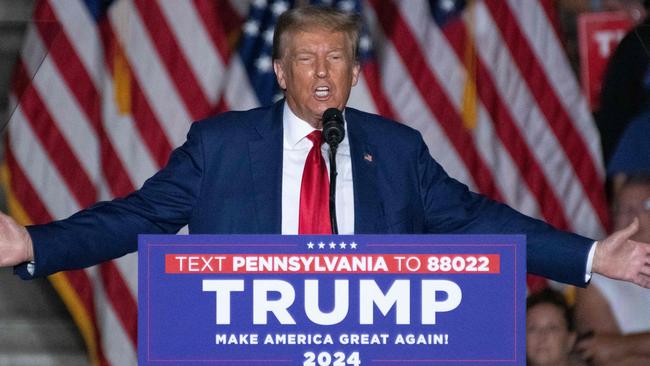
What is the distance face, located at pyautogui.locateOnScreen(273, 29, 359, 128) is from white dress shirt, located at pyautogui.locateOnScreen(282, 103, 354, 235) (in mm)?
46

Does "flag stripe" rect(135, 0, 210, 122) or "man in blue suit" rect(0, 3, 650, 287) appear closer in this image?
"man in blue suit" rect(0, 3, 650, 287)

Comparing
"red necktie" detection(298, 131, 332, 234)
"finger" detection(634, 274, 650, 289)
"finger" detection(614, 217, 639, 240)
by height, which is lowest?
"finger" detection(634, 274, 650, 289)

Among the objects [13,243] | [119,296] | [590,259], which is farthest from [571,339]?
[13,243]

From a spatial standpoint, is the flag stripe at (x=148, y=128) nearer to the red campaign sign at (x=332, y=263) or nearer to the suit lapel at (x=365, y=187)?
the suit lapel at (x=365, y=187)

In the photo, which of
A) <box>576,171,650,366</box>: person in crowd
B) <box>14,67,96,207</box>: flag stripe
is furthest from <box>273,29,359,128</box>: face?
<box>576,171,650,366</box>: person in crowd

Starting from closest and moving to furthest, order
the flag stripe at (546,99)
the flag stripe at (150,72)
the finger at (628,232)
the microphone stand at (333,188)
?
the microphone stand at (333,188) < the finger at (628,232) < the flag stripe at (150,72) < the flag stripe at (546,99)

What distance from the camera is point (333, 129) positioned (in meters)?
2.42

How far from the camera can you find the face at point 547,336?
479 cm

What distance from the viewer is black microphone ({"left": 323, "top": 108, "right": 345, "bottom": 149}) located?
241 cm

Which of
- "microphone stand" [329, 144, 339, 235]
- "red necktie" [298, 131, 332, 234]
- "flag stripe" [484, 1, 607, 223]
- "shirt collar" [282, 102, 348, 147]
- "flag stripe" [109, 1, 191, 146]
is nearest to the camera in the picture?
"microphone stand" [329, 144, 339, 235]

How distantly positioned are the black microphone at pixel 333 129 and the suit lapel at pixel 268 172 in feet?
0.92

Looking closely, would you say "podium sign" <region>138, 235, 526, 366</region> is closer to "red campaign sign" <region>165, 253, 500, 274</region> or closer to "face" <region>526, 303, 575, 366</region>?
"red campaign sign" <region>165, 253, 500, 274</region>

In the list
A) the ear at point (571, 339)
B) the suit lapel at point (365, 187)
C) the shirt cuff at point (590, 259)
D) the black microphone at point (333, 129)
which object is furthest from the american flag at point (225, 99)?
the black microphone at point (333, 129)

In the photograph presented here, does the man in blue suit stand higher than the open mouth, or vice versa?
the open mouth
